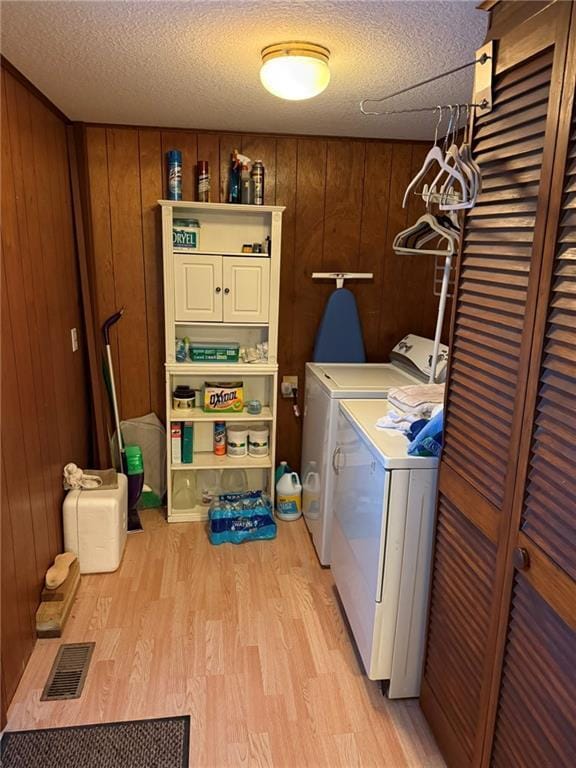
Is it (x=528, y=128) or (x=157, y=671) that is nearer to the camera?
(x=528, y=128)

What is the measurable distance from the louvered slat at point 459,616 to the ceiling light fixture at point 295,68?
1397mm

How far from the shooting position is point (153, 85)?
2143mm

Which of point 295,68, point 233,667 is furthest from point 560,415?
point 233,667

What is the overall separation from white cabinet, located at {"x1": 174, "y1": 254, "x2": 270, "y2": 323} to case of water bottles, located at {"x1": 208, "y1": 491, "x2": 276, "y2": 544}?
3.46 ft

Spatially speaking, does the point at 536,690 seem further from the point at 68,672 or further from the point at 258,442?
the point at 258,442

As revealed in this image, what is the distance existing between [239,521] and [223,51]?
2.21 metres

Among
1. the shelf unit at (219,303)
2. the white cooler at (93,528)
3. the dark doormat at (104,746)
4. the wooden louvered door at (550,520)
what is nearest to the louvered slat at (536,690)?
the wooden louvered door at (550,520)

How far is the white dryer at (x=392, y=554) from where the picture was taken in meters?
1.76

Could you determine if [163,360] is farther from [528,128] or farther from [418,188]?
[528,128]

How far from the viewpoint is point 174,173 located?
9.24ft

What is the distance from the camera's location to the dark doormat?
166 cm

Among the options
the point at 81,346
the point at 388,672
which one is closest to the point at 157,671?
the point at 388,672

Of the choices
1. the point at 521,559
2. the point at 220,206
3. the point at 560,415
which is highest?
the point at 220,206

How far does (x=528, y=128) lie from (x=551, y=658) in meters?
1.14
